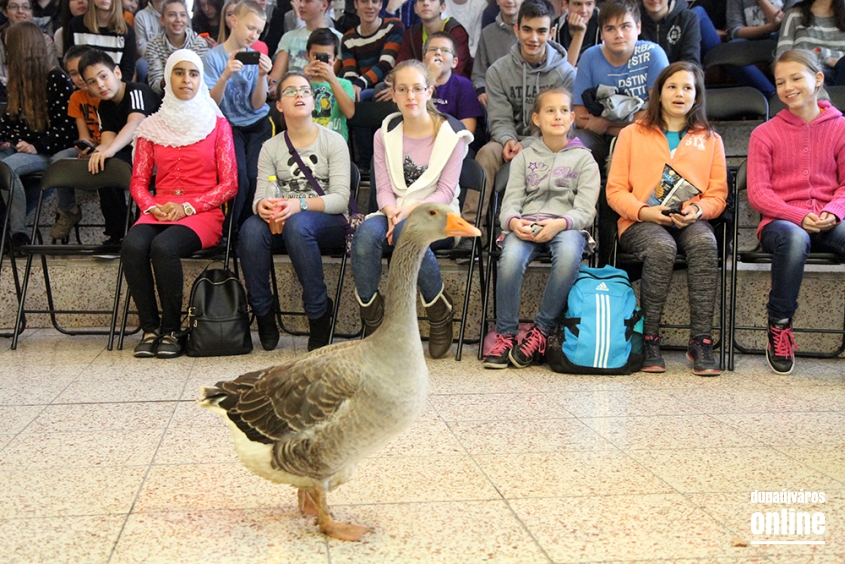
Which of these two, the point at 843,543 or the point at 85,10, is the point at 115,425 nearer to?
the point at 843,543

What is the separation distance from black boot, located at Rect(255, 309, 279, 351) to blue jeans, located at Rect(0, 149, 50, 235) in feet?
5.80

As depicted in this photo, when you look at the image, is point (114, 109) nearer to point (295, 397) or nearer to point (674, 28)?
point (674, 28)

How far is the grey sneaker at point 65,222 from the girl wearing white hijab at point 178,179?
98 centimetres

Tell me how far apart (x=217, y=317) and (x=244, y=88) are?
5.74 feet

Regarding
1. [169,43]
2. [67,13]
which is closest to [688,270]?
[169,43]

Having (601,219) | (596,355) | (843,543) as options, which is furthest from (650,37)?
(843,543)

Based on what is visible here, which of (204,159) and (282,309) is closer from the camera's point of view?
(204,159)

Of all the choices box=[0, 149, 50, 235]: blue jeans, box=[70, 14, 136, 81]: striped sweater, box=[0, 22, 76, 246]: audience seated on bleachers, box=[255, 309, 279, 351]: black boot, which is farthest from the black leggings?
box=[70, 14, 136, 81]: striped sweater

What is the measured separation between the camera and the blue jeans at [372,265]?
4.16 metres

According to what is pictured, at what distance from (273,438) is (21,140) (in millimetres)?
4367

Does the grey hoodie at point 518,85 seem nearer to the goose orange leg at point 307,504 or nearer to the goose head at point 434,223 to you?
the goose head at point 434,223

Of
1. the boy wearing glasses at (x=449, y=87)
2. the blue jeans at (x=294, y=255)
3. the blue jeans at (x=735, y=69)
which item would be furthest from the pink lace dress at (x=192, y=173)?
the blue jeans at (x=735, y=69)

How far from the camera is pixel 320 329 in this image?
14.3ft

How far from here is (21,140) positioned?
5402 millimetres
